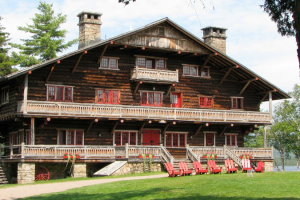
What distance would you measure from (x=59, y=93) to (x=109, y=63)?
4642 mm

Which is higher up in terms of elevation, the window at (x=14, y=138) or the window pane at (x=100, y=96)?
the window pane at (x=100, y=96)

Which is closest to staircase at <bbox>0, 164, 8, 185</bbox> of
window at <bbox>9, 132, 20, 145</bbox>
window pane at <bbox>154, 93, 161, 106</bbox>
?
window at <bbox>9, 132, 20, 145</bbox>

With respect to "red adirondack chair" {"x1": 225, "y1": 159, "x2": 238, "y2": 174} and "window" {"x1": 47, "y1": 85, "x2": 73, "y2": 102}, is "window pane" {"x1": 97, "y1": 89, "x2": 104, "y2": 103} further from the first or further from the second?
"red adirondack chair" {"x1": 225, "y1": 159, "x2": 238, "y2": 174}

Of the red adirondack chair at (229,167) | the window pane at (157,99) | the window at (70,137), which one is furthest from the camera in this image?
the window pane at (157,99)

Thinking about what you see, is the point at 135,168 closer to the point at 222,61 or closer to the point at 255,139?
the point at 222,61

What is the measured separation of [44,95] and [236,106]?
1658 cm

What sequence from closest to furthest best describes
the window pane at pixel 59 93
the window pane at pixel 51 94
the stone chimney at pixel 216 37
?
the window pane at pixel 51 94 < the window pane at pixel 59 93 < the stone chimney at pixel 216 37

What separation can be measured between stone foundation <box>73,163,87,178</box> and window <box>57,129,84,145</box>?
10.9 ft

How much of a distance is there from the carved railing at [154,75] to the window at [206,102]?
12.4 ft

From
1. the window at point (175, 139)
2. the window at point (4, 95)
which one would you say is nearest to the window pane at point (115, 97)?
the window at point (175, 139)

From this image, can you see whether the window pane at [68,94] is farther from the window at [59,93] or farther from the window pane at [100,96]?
the window pane at [100,96]

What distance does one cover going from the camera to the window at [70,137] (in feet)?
124

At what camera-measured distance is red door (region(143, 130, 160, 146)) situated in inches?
1607

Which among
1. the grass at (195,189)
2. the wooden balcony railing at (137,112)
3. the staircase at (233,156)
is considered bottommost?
the grass at (195,189)
